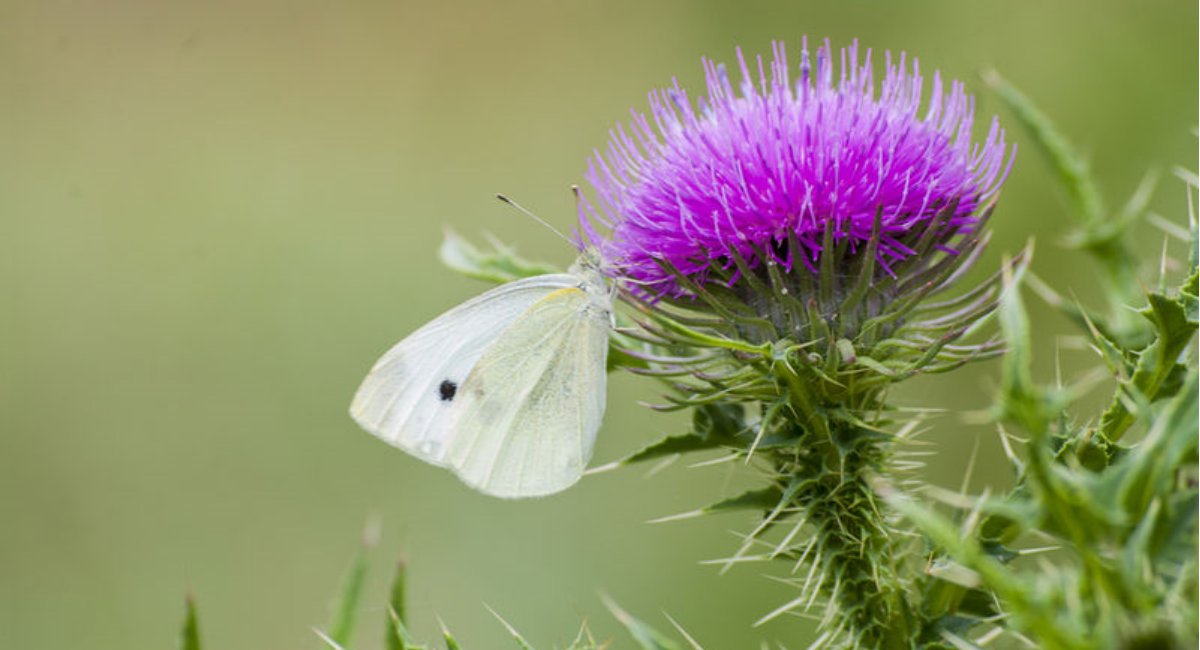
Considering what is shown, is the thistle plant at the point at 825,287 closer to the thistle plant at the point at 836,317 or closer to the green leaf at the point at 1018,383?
the thistle plant at the point at 836,317

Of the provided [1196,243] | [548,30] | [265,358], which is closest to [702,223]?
[1196,243]

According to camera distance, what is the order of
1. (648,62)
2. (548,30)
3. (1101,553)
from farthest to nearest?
(548,30)
(648,62)
(1101,553)

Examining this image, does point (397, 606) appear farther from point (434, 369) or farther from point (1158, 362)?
point (1158, 362)

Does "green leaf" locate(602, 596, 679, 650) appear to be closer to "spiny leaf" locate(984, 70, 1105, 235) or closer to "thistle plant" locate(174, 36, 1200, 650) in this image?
"thistle plant" locate(174, 36, 1200, 650)

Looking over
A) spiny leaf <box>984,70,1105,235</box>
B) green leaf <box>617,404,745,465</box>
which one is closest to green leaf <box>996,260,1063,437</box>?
spiny leaf <box>984,70,1105,235</box>

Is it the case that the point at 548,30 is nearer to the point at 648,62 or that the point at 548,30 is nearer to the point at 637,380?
the point at 648,62
